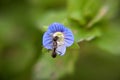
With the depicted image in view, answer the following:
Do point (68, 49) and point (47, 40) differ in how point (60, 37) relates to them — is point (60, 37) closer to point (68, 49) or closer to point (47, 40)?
point (47, 40)

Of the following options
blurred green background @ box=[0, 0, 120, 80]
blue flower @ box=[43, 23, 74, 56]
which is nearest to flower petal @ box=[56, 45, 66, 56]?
blue flower @ box=[43, 23, 74, 56]

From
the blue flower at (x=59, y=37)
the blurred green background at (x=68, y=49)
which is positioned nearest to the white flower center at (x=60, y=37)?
the blue flower at (x=59, y=37)

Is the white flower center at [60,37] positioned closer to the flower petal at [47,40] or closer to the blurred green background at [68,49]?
the flower petal at [47,40]

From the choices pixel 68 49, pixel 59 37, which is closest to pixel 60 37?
pixel 59 37

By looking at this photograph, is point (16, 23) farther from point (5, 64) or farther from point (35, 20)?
point (5, 64)

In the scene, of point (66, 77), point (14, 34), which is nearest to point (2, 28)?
point (14, 34)

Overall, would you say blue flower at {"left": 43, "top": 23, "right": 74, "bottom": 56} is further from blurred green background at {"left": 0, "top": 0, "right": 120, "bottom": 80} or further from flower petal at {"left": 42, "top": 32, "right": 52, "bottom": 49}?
blurred green background at {"left": 0, "top": 0, "right": 120, "bottom": 80}
